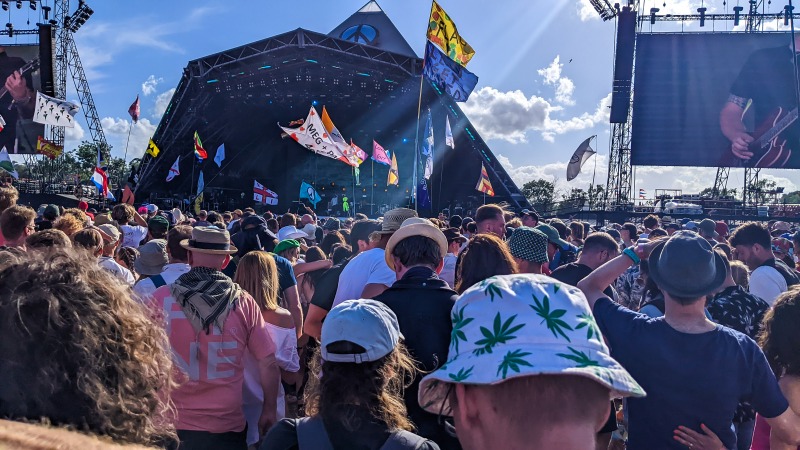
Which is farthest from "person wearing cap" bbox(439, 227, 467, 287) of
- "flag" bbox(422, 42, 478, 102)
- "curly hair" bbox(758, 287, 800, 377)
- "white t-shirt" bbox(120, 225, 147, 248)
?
"flag" bbox(422, 42, 478, 102)

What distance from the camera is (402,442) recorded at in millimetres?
1976

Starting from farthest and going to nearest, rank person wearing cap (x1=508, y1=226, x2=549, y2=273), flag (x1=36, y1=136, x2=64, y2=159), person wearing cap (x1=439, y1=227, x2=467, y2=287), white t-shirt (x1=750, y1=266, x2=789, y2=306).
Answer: flag (x1=36, y1=136, x2=64, y2=159), person wearing cap (x1=439, y1=227, x2=467, y2=287), white t-shirt (x1=750, y1=266, x2=789, y2=306), person wearing cap (x1=508, y1=226, x2=549, y2=273)

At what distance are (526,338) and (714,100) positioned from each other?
31.5 meters

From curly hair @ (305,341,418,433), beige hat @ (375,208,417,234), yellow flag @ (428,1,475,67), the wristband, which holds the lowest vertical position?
curly hair @ (305,341,418,433)

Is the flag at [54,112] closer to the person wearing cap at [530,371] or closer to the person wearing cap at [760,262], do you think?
the person wearing cap at [760,262]

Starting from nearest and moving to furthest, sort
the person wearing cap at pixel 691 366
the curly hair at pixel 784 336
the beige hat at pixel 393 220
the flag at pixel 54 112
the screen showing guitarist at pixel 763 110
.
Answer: the person wearing cap at pixel 691 366 < the curly hair at pixel 784 336 < the beige hat at pixel 393 220 < the flag at pixel 54 112 < the screen showing guitarist at pixel 763 110

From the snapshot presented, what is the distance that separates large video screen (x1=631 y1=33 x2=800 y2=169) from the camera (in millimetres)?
27188

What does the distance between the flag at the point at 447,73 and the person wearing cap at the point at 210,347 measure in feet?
34.8

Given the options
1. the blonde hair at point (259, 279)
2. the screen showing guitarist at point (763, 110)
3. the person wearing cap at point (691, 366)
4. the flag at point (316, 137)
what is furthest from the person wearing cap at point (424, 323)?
the screen showing guitarist at point (763, 110)

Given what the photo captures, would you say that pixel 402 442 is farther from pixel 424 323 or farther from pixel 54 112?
pixel 54 112

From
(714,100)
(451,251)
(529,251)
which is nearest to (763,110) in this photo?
(714,100)

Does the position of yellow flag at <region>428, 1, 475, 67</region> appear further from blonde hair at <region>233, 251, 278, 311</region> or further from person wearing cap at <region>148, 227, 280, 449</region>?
person wearing cap at <region>148, 227, 280, 449</region>

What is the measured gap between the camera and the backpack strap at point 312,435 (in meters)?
1.96

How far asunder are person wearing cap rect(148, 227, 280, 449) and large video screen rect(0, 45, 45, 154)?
41.2 m
